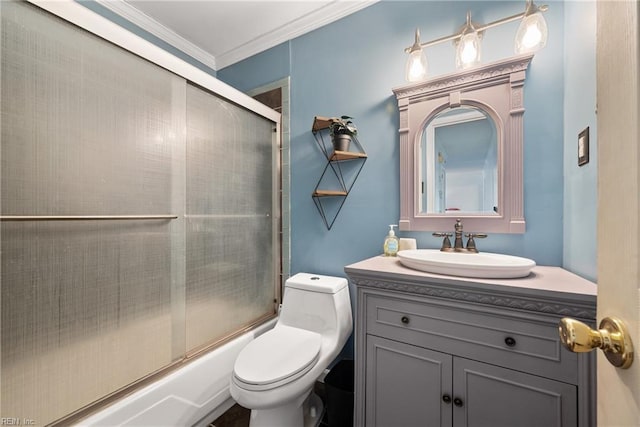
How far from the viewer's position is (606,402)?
14.9 inches

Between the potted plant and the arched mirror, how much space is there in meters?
0.41

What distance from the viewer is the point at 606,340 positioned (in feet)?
1.13

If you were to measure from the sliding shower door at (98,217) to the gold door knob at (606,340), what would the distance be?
1.40m

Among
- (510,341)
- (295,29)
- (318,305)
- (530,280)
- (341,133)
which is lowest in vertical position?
(318,305)

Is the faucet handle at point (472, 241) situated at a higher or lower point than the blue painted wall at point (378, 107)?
lower

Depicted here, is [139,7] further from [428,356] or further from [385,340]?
[428,356]

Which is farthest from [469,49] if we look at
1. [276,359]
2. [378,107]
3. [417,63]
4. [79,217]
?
[79,217]

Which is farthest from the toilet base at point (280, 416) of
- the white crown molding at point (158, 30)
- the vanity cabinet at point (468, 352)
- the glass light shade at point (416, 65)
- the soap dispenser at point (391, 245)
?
the white crown molding at point (158, 30)

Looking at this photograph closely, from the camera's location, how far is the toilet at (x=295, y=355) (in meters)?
1.03

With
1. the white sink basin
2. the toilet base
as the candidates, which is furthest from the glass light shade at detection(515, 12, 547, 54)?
the toilet base

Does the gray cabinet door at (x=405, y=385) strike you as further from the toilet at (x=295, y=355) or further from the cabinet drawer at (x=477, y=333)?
the toilet at (x=295, y=355)

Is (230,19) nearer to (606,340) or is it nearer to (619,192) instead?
(619,192)

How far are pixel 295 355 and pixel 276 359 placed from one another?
3.5 inches

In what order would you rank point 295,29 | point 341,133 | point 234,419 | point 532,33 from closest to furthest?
point 532,33 < point 234,419 < point 341,133 < point 295,29
